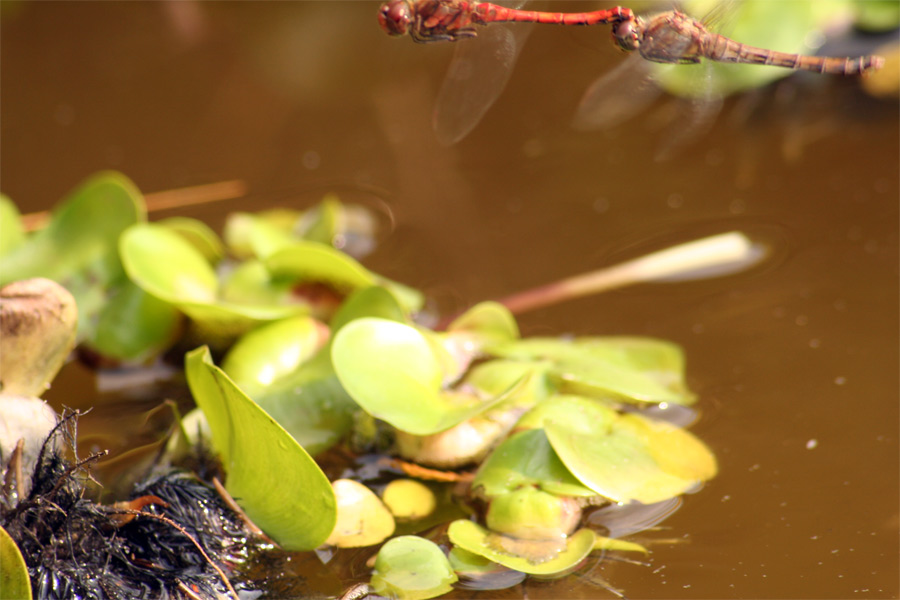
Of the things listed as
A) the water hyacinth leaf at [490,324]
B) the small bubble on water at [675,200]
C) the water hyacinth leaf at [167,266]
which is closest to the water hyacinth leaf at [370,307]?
the water hyacinth leaf at [490,324]

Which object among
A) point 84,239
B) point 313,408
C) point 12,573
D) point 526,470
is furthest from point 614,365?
point 84,239

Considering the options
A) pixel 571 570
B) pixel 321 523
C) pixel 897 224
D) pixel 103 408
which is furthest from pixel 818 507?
pixel 103 408

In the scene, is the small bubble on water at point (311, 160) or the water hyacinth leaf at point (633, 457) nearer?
the water hyacinth leaf at point (633, 457)

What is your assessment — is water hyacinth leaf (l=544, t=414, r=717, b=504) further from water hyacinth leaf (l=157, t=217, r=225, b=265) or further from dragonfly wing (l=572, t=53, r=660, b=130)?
water hyacinth leaf (l=157, t=217, r=225, b=265)

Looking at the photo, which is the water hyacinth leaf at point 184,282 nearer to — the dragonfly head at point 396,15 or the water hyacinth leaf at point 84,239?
the water hyacinth leaf at point 84,239

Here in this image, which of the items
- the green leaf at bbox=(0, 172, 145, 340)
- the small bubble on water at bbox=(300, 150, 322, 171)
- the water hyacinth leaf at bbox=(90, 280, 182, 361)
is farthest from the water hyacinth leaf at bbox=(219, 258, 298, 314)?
the small bubble on water at bbox=(300, 150, 322, 171)

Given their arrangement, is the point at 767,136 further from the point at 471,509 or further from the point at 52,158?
the point at 52,158
